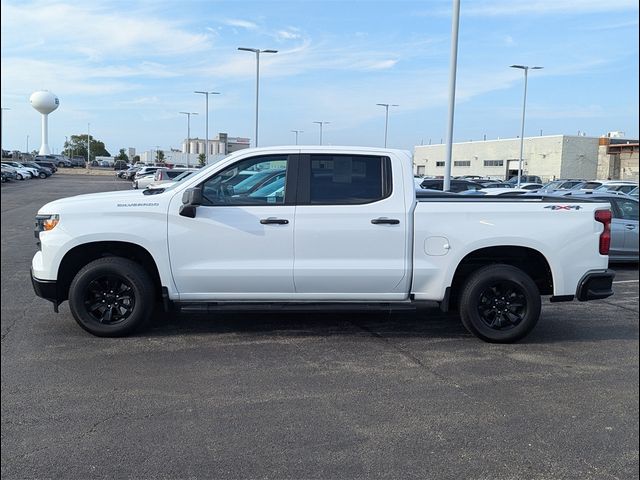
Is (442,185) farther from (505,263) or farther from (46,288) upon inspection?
(46,288)

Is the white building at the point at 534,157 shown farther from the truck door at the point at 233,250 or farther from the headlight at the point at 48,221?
the headlight at the point at 48,221

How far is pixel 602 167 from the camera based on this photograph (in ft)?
214

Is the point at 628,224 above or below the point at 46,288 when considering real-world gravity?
above

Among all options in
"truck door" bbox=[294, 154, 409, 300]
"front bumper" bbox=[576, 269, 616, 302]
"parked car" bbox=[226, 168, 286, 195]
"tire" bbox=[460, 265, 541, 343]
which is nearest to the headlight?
"parked car" bbox=[226, 168, 286, 195]

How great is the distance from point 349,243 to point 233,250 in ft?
3.66

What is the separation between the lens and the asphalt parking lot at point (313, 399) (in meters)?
3.54

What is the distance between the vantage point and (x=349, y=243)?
19.1 ft

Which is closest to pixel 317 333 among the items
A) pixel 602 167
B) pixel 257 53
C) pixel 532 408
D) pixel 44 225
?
pixel 532 408

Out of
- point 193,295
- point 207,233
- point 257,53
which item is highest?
point 257,53

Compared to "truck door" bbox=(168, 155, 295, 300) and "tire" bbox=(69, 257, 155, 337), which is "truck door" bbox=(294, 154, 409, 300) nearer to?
"truck door" bbox=(168, 155, 295, 300)

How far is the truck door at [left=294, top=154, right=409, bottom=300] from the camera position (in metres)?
5.82

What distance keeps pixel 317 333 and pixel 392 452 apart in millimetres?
2678

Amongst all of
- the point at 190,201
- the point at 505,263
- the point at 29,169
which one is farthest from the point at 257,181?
the point at 29,169

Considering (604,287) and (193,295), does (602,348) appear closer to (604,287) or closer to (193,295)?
(604,287)
